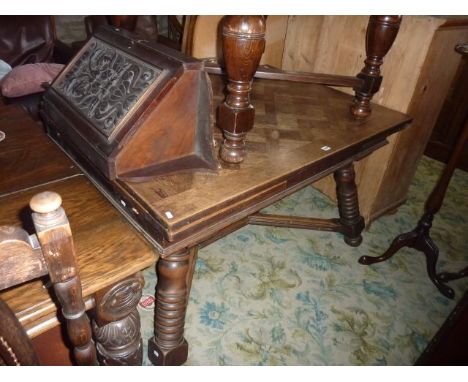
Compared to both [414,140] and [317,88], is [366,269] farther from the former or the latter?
[317,88]

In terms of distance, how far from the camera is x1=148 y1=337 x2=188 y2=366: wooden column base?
1.45 m

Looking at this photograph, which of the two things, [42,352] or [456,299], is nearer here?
[42,352]

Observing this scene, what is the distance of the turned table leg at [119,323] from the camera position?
95cm

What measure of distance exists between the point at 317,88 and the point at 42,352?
1829 mm

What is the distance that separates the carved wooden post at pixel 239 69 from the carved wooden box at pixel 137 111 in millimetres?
67

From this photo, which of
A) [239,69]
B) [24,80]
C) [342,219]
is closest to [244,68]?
[239,69]

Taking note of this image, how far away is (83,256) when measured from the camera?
89 centimetres

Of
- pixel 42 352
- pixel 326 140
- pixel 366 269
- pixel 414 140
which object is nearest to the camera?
pixel 42 352

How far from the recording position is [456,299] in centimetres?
203

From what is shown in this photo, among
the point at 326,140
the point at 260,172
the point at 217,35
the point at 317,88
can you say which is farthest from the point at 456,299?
the point at 217,35

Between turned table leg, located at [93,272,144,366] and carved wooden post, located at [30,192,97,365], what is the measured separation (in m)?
0.16

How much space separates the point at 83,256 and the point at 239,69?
648mm

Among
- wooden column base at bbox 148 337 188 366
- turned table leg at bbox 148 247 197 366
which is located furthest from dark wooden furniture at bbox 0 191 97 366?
wooden column base at bbox 148 337 188 366

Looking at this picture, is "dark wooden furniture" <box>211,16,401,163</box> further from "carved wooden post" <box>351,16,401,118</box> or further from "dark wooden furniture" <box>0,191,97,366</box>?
"dark wooden furniture" <box>0,191,97,366</box>
